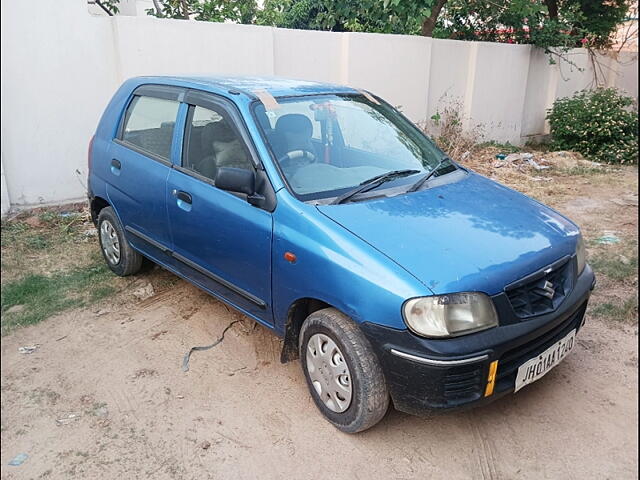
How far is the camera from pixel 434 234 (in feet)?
9.09

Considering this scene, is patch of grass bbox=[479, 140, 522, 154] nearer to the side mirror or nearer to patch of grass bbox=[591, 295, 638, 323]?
patch of grass bbox=[591, 295, 638, 323]

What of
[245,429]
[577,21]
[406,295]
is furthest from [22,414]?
[577,21]

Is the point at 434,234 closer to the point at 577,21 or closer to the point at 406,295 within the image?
the point at 406,295

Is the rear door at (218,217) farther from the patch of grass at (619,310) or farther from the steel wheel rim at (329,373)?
the patch of grass at (619,310)

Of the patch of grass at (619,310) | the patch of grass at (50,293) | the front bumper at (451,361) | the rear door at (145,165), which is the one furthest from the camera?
the patch of grass at (50,293)

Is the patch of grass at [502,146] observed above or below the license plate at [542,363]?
below

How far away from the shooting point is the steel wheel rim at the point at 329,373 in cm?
277

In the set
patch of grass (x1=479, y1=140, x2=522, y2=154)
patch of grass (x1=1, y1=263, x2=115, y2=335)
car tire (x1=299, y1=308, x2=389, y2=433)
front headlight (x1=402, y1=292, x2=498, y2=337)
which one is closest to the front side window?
car tire (x1=299, y1=308, x2=389, y2=433)

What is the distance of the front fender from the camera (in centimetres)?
250

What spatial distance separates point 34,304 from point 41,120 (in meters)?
2.70

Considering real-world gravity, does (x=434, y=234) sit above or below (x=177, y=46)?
below

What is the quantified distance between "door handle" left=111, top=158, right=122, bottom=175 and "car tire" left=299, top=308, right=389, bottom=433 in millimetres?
2273

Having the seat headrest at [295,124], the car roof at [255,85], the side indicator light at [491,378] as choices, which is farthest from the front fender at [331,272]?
the car roof at [255,85]

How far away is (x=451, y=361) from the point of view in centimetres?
243
